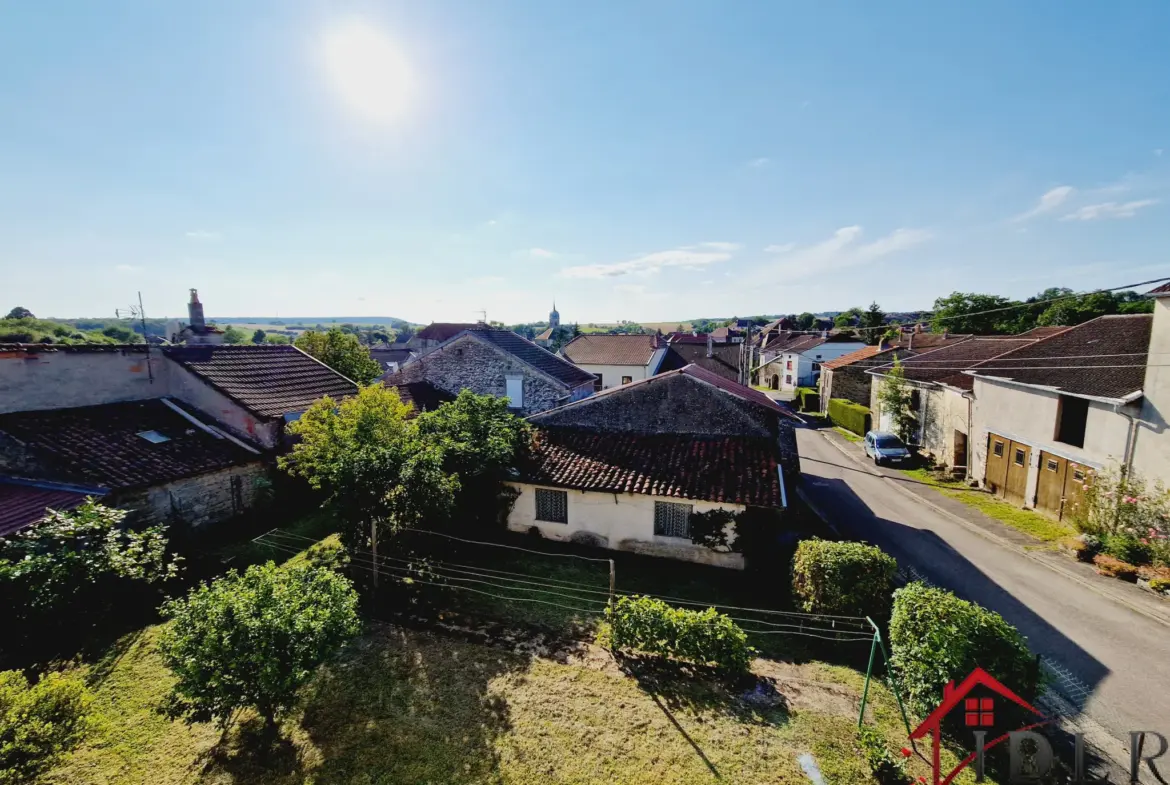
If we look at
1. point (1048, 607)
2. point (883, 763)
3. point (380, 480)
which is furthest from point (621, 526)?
point (1048, 607)

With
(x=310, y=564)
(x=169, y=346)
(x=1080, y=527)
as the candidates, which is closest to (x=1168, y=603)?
(x=1080, y=527)

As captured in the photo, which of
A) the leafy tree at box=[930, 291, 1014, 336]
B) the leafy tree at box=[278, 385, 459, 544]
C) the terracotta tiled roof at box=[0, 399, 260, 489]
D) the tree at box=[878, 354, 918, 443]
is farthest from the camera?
the leafy tree at box=[930, 291, 1014, 336]

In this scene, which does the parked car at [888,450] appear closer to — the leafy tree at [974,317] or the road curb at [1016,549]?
the road curb at [1016,549]

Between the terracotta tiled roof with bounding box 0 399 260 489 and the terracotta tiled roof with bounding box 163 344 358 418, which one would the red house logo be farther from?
the terracotta tiled roof with bounding box 163 344 358 418

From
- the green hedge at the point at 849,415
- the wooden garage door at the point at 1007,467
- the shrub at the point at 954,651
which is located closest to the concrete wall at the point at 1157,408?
the wooden garage door at the point at 1007,467

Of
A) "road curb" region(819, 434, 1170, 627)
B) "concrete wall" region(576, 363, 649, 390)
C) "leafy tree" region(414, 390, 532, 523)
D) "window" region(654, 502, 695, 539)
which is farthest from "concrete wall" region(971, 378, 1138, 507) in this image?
"concrete wall" region(576, 363, 649, 390)

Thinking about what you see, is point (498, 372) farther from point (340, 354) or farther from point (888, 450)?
point (888, 450)

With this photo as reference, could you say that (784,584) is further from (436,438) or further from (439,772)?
(436,438)
